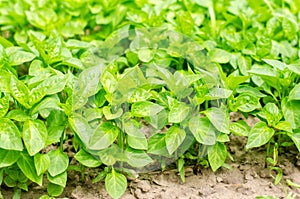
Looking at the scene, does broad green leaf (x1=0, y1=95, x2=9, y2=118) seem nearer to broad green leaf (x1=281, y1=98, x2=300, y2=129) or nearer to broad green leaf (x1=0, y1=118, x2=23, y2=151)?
broad green leaf (x1=0, y1=118, x2=23, y2=151)

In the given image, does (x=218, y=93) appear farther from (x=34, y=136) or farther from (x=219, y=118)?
(x=34, y=136)

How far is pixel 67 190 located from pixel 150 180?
1.24 feet

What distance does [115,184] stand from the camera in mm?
2385

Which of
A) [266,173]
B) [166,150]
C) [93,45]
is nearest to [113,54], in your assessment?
[93,45]

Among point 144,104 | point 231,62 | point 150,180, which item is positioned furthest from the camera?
point 231,62

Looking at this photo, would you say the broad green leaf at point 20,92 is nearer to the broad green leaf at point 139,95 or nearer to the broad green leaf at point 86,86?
the broad green leaf at point 86,86

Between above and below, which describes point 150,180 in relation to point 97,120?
below

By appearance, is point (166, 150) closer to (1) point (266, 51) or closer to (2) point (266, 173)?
(2) point (266, 173)

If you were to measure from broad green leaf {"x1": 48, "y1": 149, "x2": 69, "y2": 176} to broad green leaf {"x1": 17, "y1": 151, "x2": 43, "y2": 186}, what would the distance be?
7cm

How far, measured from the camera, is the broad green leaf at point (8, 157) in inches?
91.1

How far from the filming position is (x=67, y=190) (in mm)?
2537

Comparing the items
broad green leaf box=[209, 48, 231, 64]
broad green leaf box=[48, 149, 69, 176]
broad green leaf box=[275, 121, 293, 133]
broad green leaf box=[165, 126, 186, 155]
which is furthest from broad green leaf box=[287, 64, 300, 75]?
broad green leaf box=[48, 149, 69, 176]

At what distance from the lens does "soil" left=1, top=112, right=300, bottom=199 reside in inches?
99.3

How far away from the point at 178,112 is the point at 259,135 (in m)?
0.38
